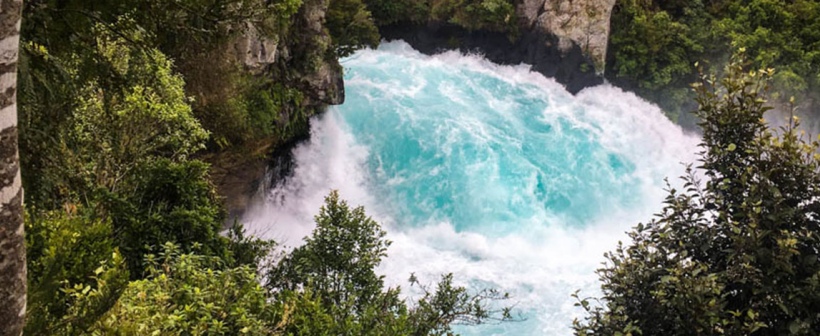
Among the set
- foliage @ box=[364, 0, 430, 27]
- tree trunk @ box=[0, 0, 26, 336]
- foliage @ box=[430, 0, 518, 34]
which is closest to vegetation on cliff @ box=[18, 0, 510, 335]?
tree trunk @ box=[0, 0, 26, 336]

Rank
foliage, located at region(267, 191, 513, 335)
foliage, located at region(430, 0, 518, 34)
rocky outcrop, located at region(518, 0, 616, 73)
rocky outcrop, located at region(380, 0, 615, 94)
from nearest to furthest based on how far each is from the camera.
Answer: foliage, located at region(267, 191, 513, 335) < rocky outcrop, located at region(518, 0, 616, 73) < rocky outcrop, located at region(380, 0, 615, 94) < foliage, located at region(430, 0, 518, 34)

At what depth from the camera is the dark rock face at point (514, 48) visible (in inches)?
995

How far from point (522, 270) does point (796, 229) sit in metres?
11.9

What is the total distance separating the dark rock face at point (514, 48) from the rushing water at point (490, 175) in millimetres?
701

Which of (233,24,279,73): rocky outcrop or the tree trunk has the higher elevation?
(233,24,279,73): rocky outcrop

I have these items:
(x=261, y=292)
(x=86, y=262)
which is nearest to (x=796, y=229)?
(x=261, y=292)

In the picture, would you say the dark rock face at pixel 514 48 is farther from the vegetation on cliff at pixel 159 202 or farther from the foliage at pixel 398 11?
the vegetation on cliff at pixel 159 202

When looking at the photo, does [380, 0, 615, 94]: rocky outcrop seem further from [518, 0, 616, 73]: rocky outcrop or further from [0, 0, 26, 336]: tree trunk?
[0, 0, 26, 336]: tree trunk

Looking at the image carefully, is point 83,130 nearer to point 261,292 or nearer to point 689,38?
point 261,292

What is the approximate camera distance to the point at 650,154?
22.0 m

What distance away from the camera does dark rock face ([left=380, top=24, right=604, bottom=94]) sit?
2527cm

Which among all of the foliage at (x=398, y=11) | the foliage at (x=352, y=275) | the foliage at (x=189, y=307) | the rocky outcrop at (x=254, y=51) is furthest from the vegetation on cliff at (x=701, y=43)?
the foliage at (x=189, y=307)

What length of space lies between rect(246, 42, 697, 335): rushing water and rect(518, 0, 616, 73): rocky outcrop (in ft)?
5.84

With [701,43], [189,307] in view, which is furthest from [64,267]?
[701,43]
